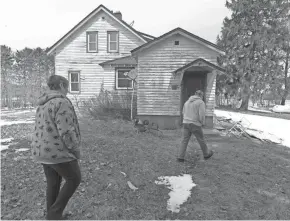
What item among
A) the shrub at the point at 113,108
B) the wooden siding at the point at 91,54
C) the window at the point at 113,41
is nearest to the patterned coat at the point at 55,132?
the shrub at the point at 113,108

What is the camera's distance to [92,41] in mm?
17250

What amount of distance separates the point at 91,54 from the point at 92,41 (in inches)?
43.9

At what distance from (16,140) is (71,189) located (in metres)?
Result: 6.13

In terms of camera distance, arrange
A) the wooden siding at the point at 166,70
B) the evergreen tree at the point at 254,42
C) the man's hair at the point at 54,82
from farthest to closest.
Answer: the evergreen tree at the point at 254,42, the wooden siding at the point at 166,70, the man's hair at the point at 54,82

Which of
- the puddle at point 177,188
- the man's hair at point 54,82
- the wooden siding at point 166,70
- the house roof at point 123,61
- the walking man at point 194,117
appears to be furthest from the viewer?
the house roof at point 123,61

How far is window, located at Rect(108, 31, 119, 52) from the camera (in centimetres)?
1705

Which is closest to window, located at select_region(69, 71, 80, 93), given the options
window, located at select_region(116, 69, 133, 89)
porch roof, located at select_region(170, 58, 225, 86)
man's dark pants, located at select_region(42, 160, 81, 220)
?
window, located at select_region(116, 69, 133, 89)

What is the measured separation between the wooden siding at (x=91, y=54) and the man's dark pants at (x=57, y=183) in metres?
14.7

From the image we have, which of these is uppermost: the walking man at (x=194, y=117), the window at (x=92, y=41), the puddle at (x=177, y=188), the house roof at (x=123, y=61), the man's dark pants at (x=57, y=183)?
the window at (x=92, y=41)

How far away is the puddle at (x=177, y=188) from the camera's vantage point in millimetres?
A: 3738

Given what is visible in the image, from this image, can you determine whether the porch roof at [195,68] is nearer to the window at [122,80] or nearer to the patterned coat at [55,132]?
the window at [122,80]

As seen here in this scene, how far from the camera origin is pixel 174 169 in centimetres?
542

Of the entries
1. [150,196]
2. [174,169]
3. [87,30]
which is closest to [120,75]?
[87,30]

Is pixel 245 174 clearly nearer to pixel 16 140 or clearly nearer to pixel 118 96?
pixel 16 140
